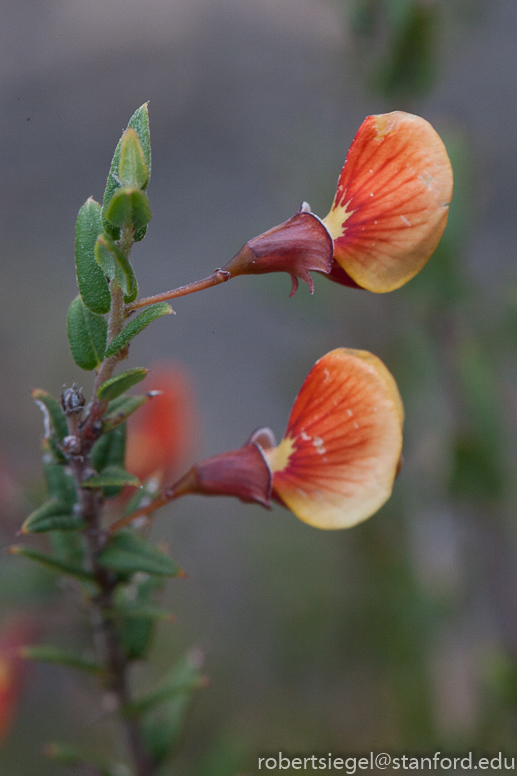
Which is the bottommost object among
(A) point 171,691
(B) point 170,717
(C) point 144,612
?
(B) point 170,717

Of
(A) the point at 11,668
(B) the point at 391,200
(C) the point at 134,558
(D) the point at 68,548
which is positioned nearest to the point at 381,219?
(B) the point at 391,200

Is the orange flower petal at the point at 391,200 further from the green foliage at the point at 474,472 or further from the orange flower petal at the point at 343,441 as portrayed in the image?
the green foliage at the point at 474,472

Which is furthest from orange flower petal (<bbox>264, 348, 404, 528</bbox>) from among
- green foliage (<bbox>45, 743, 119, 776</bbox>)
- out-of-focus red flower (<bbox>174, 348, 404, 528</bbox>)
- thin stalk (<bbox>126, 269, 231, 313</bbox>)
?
green foliage (<bbox>45, 743, 119, 776</bbox>)

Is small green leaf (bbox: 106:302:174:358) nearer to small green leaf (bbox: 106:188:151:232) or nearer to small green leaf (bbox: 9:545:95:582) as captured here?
small green leaf (bbox: 106:188:151:232)

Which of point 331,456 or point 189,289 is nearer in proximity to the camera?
point 189,289

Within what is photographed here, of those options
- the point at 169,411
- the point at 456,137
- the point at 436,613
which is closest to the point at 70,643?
the point at 169,411

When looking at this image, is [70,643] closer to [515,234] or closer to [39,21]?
[515,234]

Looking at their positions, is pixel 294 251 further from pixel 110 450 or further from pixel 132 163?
pixel 110 450
